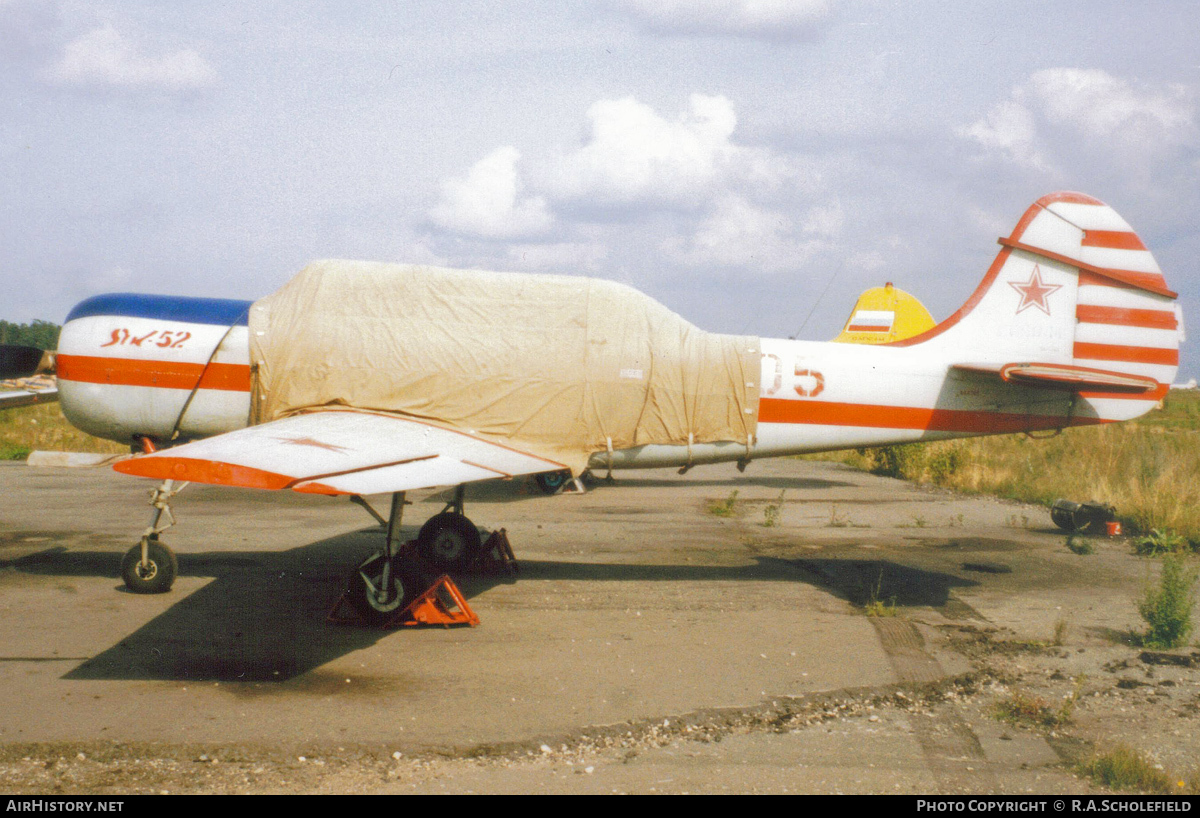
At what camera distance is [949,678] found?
622 centimetres

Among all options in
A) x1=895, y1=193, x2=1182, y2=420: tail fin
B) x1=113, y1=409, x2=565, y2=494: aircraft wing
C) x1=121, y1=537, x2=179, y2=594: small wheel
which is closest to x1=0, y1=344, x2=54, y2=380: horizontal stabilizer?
x1=121, y1=537, x2=179, y2=594: small wheel

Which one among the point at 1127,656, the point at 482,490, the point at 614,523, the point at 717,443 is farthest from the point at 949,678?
the point at 482,490

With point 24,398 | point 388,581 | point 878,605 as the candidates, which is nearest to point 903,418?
point 878,605

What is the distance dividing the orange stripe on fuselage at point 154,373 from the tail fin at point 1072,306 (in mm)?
6688

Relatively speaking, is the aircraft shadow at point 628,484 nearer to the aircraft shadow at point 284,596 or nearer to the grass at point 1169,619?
the aircraft shadow at point 284,596

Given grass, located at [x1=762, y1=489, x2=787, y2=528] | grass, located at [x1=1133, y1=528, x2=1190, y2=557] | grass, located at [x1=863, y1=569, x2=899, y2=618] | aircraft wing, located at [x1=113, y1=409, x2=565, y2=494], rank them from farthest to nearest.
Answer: grass, located at [x1=762, y1=489, x2=787, y2=528], grass, located at [x1=1133, y1=528, x2=1190, y2=557], grass, located at [x1=863, y1=569, x2=899, y2=618], aircraft wing, located at [x1=113, y1=409, x2=565, y2=494]

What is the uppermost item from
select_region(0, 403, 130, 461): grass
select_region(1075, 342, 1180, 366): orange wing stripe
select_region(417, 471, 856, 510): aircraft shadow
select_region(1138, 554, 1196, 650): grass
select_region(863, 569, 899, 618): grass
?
select_region(1075, 342, 1180, 366): orange wing stripe

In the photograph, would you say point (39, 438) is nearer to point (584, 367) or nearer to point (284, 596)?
point (284, 596)

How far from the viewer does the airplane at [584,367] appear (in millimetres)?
8047

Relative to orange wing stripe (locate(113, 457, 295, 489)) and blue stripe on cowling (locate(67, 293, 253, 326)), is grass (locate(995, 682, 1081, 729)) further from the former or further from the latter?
blue stripe on cowling (locate(67, 293, 253, 326))

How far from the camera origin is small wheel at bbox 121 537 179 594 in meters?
8.05

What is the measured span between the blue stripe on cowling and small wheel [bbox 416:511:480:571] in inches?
115
